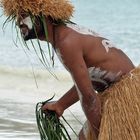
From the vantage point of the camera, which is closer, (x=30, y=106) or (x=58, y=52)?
(x=58, y=52)

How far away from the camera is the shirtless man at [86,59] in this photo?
3137mm

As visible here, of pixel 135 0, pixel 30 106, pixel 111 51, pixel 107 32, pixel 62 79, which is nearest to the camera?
pixel 111 51

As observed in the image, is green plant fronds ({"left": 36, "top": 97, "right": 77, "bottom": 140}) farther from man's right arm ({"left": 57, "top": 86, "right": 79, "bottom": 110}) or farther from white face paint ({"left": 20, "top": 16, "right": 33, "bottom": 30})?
white face paint ({"left": 20, "top": 16, "right": 33, "bottom": 30})

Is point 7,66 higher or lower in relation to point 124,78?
lower

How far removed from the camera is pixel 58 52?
3.23 metres

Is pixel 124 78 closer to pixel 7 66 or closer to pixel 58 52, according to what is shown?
pixel 58 52

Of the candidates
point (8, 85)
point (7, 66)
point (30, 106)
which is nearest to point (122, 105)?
point (30, 106)

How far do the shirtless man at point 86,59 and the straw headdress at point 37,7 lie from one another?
38 millimetres

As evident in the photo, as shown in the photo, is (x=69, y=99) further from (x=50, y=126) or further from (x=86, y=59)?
(x=86, y=59)

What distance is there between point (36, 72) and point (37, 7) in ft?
23.1

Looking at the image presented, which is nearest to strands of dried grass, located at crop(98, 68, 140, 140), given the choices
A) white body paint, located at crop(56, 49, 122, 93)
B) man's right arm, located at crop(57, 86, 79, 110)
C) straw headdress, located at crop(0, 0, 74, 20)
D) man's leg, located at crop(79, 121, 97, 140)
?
white body paint, located at crop(56, 49, 122, 93)

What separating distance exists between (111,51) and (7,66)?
7.85 m

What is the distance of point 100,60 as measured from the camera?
10.8 ft

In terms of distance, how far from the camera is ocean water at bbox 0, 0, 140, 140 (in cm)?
630
